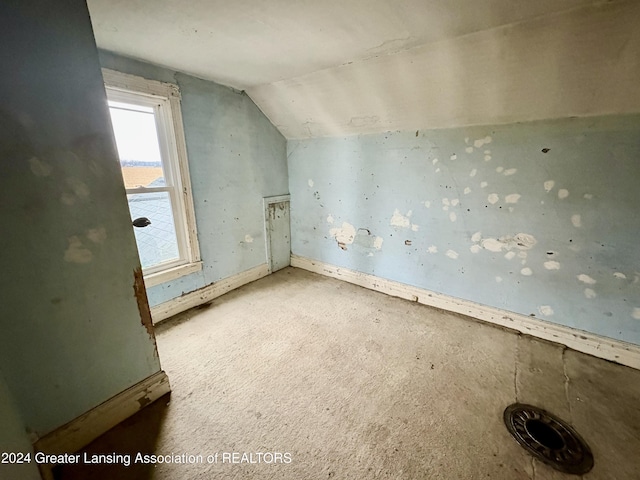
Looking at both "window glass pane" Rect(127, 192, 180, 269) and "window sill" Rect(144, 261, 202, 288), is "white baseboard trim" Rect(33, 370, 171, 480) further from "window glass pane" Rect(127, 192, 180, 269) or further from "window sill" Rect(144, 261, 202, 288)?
"window glass pane" Rect(127, 192, 180, 269)

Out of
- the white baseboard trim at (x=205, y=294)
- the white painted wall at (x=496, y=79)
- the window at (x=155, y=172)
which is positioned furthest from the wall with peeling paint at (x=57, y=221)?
the white painted wall at (x=496, y=79)

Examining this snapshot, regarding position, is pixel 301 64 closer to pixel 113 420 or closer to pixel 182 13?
pixel 182 13

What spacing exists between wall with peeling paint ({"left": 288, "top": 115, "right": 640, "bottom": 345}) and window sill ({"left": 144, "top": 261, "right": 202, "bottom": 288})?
1.47 metres

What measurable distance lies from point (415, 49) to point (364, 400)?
6.67ft

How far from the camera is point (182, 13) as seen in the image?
1212 mm

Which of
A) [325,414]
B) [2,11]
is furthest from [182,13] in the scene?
[325,414]

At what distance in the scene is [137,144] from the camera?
1826mm

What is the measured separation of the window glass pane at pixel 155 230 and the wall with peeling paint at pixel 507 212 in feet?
4.96

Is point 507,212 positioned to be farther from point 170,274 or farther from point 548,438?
point 170,274

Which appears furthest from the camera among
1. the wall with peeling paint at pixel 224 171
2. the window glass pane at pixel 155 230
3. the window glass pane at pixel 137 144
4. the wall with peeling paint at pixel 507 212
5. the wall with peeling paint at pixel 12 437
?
the wall with peeling paint at pixel 224 171

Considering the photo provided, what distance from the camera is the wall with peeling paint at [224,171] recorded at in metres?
2.07

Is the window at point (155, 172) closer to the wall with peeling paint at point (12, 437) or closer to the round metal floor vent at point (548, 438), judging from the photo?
the wall with peeling paint at point (12, 437)

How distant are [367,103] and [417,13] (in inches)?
34.2

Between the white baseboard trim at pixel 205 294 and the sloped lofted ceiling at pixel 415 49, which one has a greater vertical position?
the sloped lofted ceiling at pixel 415 49
